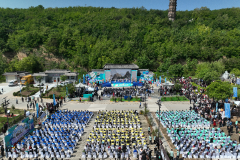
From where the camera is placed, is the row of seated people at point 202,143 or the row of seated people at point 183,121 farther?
the row of seated people at point 183,121

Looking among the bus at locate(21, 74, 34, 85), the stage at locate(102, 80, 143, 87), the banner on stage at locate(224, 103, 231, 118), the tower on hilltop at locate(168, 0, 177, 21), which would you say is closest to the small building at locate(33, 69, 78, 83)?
the bus at locate(21, 74, 34, 85)

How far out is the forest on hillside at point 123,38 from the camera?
189 ft

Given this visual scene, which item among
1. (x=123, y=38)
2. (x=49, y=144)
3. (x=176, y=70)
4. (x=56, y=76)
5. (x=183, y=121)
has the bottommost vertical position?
(x=49, y=144)

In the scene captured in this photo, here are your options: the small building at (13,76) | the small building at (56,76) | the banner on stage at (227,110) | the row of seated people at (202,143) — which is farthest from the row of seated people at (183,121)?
the small building at (13,76)

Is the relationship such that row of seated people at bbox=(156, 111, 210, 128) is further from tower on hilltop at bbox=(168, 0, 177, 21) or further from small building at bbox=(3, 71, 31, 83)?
tower on hilltop at bbox=(168, 0, 177, 21)

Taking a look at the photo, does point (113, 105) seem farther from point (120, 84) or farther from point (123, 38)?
point (123, 38)

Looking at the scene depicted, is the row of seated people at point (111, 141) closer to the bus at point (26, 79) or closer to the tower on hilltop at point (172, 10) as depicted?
the bus at point (26, 79)

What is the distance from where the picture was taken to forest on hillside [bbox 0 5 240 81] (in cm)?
5775

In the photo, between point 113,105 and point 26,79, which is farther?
point 26,79

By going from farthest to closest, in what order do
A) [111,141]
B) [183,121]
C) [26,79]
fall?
[26,79]
[183,121]
[111,141]

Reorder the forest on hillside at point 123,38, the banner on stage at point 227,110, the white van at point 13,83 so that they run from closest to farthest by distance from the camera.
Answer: the banner on stage at point 227,110 → the white van at point 13,83 → the forest on hillside at point 123,38

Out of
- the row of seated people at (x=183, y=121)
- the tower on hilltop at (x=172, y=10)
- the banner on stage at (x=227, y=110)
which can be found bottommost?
the row of seated people at (x=183, y=121)

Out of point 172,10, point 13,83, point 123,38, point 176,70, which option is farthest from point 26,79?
point 172,10

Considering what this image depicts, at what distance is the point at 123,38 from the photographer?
67.7 m
